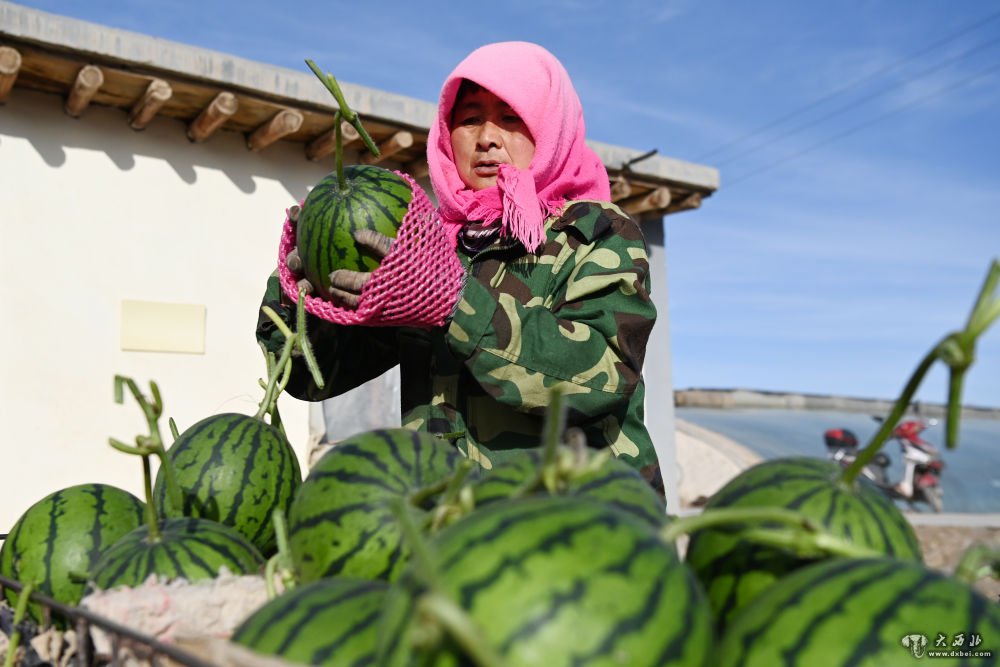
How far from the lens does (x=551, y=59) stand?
3.00 metres

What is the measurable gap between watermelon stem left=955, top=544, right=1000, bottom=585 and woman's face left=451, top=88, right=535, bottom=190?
6.66 feet

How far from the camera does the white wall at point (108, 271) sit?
18.9 ft

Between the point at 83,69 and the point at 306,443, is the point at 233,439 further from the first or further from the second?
the point at 306,443

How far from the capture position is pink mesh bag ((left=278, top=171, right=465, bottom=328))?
1.99m

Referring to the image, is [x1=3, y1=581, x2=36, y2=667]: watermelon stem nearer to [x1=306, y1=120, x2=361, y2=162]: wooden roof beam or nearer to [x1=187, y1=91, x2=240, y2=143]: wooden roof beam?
[x1=187, y1=91, x2=240, y2=143]: wooden roof beam

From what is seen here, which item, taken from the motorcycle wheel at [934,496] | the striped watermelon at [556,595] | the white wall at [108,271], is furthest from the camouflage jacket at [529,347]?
the motorcycle wheel at [934,496]

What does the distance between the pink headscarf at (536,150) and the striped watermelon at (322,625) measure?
1589 mm

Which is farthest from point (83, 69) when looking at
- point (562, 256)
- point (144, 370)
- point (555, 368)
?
point (555, 368)

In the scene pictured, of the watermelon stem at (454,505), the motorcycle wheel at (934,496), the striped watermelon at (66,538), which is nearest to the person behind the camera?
the watermelon stem at (454,505)

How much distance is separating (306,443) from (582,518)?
603 centimetres

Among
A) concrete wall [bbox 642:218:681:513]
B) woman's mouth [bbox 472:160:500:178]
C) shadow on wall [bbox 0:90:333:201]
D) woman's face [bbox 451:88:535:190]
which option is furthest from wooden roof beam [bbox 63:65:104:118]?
concrete wall [bbox 642:218:681:513]

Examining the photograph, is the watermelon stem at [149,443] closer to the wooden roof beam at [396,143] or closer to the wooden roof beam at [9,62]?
the wooden roof beam at [9,62]

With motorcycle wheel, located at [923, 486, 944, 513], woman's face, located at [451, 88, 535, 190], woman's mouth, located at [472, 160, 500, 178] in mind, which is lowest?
motorcycle wheel, located at [923, 486, 944, 513]

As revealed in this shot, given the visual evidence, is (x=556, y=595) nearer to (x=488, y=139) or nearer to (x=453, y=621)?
(x=453, y=621)
